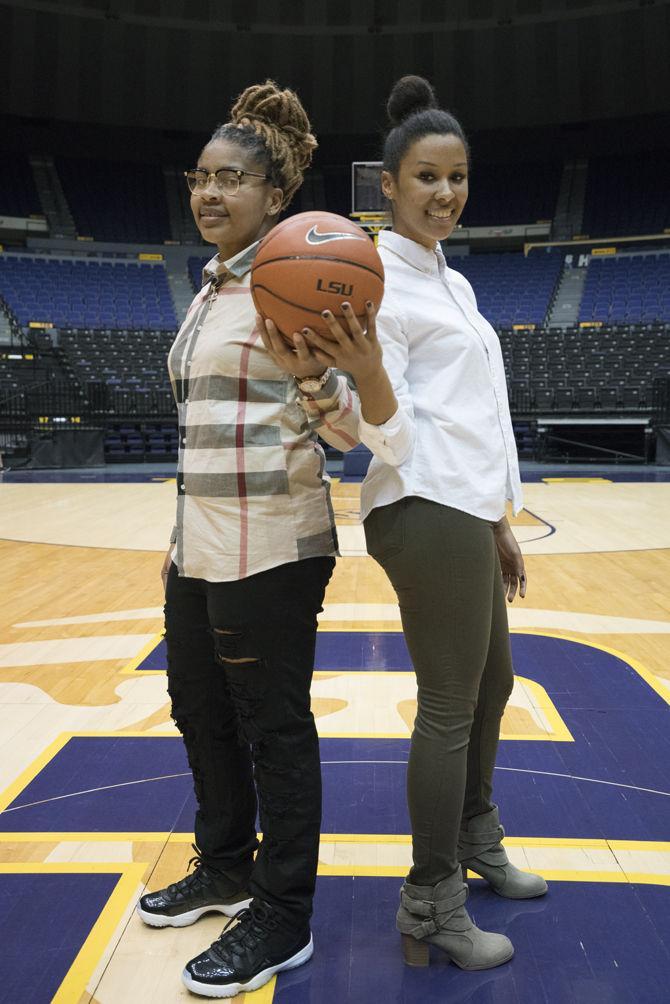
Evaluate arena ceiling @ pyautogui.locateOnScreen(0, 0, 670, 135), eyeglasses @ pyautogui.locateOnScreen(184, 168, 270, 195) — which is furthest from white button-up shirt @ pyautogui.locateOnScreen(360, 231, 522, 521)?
arena ceiling @ pyautogui.locateOnScreen(0, 0, 670, 135)

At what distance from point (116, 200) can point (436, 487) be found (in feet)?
72.7

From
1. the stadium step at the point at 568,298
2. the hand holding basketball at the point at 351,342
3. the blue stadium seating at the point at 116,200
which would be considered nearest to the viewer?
the hand holding basketball at the point at 351,342

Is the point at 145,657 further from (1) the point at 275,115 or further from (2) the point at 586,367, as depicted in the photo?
(2) the point at 586,367

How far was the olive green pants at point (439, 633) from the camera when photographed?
4.22 ft

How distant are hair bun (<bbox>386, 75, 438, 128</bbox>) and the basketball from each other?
1.18 ft

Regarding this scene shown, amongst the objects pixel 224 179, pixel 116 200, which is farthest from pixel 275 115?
pixel 116 200

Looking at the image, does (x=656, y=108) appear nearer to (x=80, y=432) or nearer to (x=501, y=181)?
(x=501, y=181)

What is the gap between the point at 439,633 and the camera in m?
1.31

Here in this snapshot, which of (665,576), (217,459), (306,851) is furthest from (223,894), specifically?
(665,576)

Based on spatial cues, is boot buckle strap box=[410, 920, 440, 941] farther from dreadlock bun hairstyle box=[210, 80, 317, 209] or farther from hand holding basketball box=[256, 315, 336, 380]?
dreadlock bun hairstyle box=[210, 80, 317, 209]

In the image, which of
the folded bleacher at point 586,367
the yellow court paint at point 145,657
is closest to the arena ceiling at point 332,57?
the folded bleacher at point 586,367

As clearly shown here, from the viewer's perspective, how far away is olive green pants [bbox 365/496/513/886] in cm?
129

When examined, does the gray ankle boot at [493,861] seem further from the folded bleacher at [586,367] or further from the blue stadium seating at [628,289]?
the blue stadium seating at [628,289]

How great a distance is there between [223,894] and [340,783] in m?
0.57
